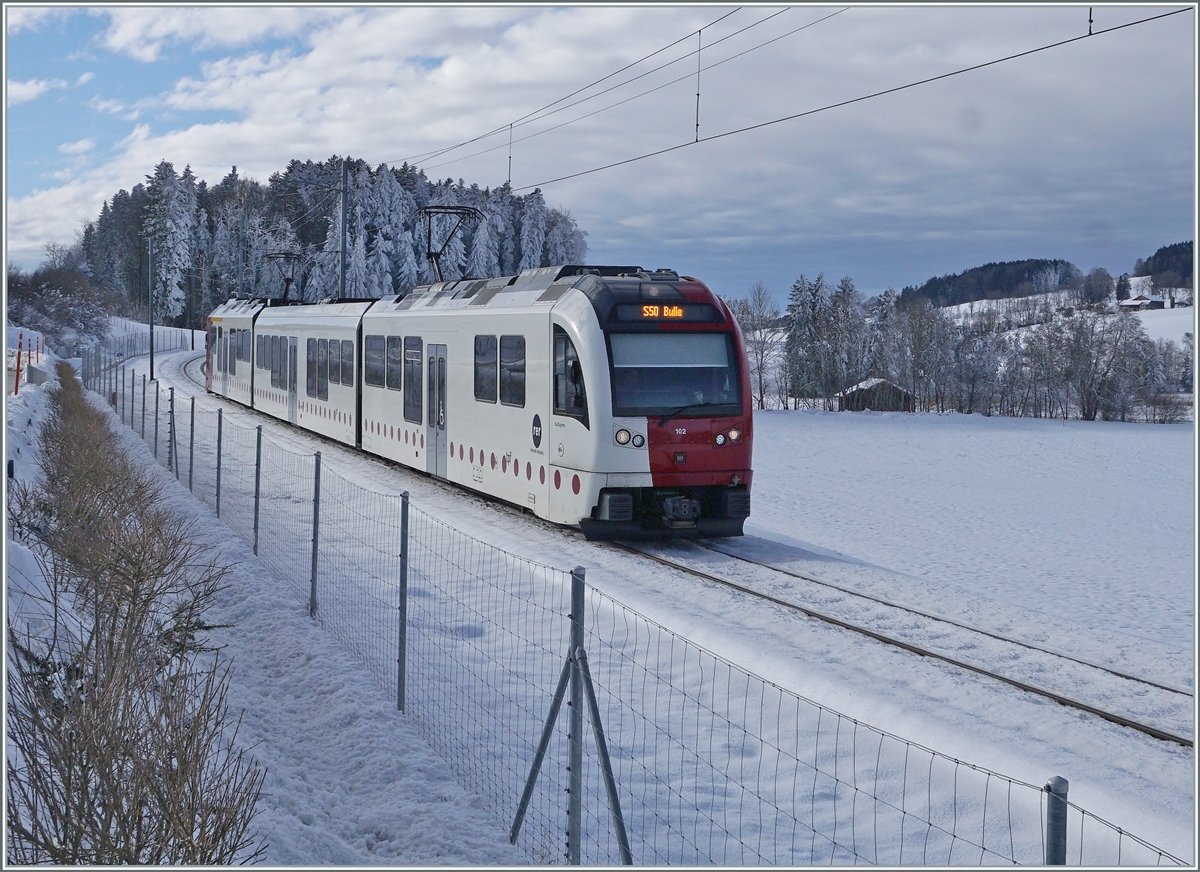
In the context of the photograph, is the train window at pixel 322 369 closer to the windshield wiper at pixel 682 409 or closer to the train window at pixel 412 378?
the train window at pixel 412 378

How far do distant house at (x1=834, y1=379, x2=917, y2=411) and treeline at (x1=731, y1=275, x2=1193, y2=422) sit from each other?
1773 mm

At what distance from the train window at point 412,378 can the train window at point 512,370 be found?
12.6 ft

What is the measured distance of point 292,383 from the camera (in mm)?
28344

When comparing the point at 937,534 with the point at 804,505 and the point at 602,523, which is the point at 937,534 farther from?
the point at 602,523

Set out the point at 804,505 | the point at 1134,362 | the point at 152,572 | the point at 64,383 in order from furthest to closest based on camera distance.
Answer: the point at 1134,362, the point at 64,383, the point at 804,505, the point at 152,572

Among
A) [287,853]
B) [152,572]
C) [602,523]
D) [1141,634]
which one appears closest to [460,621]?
[152,572]

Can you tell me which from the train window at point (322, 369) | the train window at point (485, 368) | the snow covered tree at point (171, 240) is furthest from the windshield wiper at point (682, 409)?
the snow covered tree at point (171, 240)

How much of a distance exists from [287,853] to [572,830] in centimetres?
136

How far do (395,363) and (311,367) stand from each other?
728 centimetres

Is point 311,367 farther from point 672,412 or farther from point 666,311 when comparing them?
point 672,412

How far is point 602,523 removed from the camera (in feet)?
41.8

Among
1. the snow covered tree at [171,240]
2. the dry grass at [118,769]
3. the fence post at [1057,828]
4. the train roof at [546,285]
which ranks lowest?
the dry grass at [118,769]

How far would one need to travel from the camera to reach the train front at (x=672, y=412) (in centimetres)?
1271

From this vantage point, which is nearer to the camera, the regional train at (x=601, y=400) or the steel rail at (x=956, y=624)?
the steel rail at (x=956, y=624)
